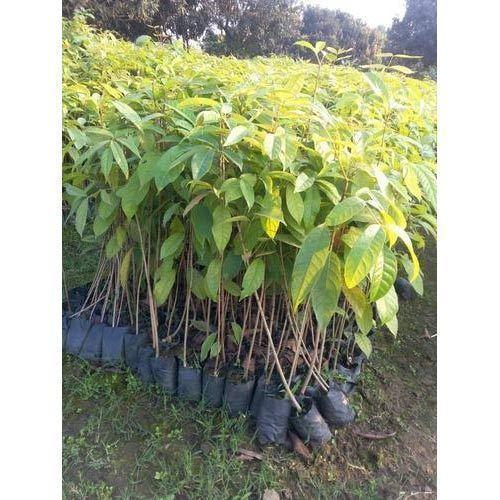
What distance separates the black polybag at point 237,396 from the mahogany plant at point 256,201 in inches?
1.9

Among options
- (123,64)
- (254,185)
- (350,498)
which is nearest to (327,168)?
(254,185)

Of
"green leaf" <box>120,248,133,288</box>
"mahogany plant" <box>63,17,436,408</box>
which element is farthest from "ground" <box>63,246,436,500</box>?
"green leaf" <box>120,248,133,288</box>

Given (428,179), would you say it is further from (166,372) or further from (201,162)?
(166,372)

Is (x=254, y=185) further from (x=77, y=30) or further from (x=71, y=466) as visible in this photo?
(x=77, y=30)

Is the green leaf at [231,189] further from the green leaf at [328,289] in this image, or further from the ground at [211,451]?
the ground at [211,451]

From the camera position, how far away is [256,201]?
953 mm

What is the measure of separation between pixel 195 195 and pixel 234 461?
2.21 ft

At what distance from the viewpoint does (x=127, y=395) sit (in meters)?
1.40

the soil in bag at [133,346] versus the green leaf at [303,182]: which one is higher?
the green leaf at [303,182]

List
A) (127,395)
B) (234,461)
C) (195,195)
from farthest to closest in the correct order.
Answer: (127,395)
(234,461)
(195,195)

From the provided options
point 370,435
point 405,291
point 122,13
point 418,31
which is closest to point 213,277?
point 370,435

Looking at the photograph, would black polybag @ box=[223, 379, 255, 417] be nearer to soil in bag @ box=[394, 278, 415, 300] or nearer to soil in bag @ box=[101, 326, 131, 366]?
soil in bag @ box=[101, 326, 131, 366]

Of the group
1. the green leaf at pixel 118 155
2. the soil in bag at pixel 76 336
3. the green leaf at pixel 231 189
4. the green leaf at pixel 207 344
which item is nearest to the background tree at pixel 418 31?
the green leaf at pixel 231 189

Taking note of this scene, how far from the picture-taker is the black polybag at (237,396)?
128 centimetres
